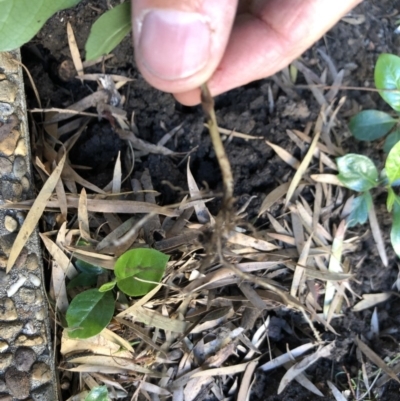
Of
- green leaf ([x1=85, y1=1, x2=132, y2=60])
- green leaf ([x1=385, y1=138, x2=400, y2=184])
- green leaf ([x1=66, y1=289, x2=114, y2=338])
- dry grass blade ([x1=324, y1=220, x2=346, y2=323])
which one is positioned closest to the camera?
green leaf ([x1=85, y1=1, x2=132, y2=60])

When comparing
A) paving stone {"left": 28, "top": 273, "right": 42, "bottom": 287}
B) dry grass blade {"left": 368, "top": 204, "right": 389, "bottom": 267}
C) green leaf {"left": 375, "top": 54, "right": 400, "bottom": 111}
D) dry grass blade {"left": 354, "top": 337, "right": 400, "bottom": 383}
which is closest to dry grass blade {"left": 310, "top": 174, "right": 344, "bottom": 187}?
dry grass blade {"left": 368, "top": 204, "right": 389, "bottom": 267}

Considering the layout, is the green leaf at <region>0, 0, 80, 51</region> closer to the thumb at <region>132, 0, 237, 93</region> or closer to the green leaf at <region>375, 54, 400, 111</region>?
the thumb at <region>132, 0, 237, 93</region>

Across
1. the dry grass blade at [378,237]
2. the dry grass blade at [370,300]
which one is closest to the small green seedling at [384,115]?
the dry grass blade at [378,237]

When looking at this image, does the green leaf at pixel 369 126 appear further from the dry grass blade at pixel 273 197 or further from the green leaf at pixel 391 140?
the dry grass blade at pixel 273 197

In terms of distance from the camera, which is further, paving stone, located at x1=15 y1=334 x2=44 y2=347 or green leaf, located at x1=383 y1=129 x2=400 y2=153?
green leaf, located at x1=383 y1=129 x2=400 y2=153

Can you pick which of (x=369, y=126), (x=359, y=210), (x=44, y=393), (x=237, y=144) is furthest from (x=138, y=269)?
(x=369, y=126)

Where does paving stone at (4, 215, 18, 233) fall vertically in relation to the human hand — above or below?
below

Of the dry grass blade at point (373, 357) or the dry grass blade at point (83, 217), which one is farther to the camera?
the dry grass blade at point (373, 357)
